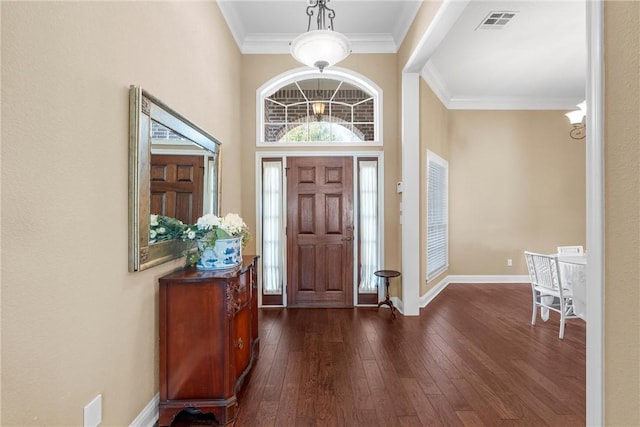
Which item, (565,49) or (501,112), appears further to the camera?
(501,112)

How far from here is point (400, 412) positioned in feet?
6.93

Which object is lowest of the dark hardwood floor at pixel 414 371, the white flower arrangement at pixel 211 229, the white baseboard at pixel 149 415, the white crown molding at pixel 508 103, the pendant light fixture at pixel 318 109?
the dark hardwood floor at pixel 414 371

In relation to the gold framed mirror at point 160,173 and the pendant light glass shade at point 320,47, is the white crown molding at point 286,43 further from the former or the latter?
the gold framed mirror at point 160,173

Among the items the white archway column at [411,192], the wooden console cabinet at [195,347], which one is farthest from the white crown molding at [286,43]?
the wooden console cabinet at [195,347]

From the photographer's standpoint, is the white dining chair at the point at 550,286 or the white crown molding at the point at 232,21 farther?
the white crown molding at the point at 232,21

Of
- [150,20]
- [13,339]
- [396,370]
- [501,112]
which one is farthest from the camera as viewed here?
[501,112]

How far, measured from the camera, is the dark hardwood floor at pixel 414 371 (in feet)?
6.87

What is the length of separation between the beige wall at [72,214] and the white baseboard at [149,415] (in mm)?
44

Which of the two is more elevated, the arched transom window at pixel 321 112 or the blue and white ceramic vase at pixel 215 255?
the arched transom window at pixel 321 112

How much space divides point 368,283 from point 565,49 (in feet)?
13.1

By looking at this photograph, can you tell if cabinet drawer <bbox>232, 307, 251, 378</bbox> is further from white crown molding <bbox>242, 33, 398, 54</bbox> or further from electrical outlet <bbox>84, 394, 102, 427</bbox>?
white crown molding <bbox>242, 33, 398, 54</bbox>

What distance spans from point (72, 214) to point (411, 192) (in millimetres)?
3449
